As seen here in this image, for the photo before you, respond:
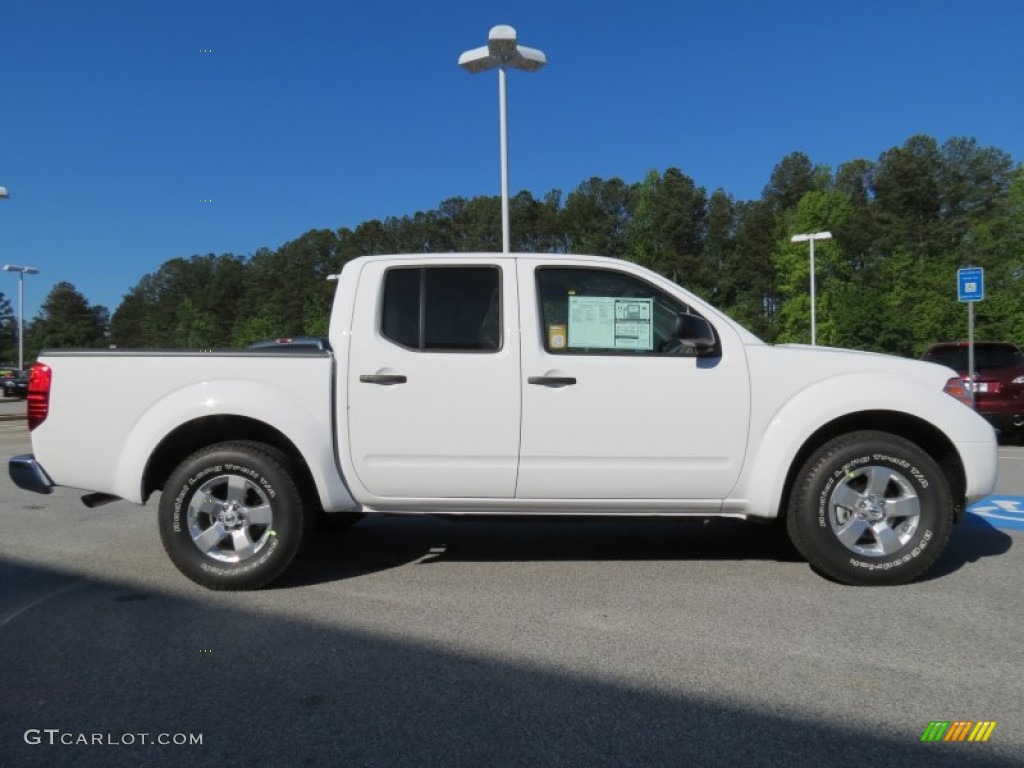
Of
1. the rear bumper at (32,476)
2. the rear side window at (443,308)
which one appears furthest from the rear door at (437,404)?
the rear bumper at (32,476)

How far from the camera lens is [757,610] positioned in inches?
159

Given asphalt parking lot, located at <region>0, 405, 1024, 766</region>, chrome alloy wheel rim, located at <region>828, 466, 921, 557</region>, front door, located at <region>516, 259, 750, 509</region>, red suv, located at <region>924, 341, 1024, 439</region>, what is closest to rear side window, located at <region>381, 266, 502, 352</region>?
front door, located at <region>516, 259, 750, 509</region>

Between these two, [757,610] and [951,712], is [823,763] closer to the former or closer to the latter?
[951,712]

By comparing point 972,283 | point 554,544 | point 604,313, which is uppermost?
point 972,283

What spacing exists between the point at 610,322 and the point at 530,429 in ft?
2.63

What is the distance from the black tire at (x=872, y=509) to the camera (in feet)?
14.1

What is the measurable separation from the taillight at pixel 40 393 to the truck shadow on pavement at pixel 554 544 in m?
1.70

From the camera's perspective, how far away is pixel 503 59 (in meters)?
13.7

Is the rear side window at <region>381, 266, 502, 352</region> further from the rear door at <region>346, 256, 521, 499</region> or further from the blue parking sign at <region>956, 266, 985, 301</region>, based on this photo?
the blue parking sign at <region>956, 266, 985, 301</region>

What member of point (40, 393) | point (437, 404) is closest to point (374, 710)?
point (437, 404)

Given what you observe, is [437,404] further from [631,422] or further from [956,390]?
[956,390]

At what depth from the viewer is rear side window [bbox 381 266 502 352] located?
448 centimetres

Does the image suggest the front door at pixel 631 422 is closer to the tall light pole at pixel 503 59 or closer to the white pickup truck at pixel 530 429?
the white pickup truck at pixel 530 429

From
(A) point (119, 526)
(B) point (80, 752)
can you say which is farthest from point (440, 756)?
(A) point (119, 526)
